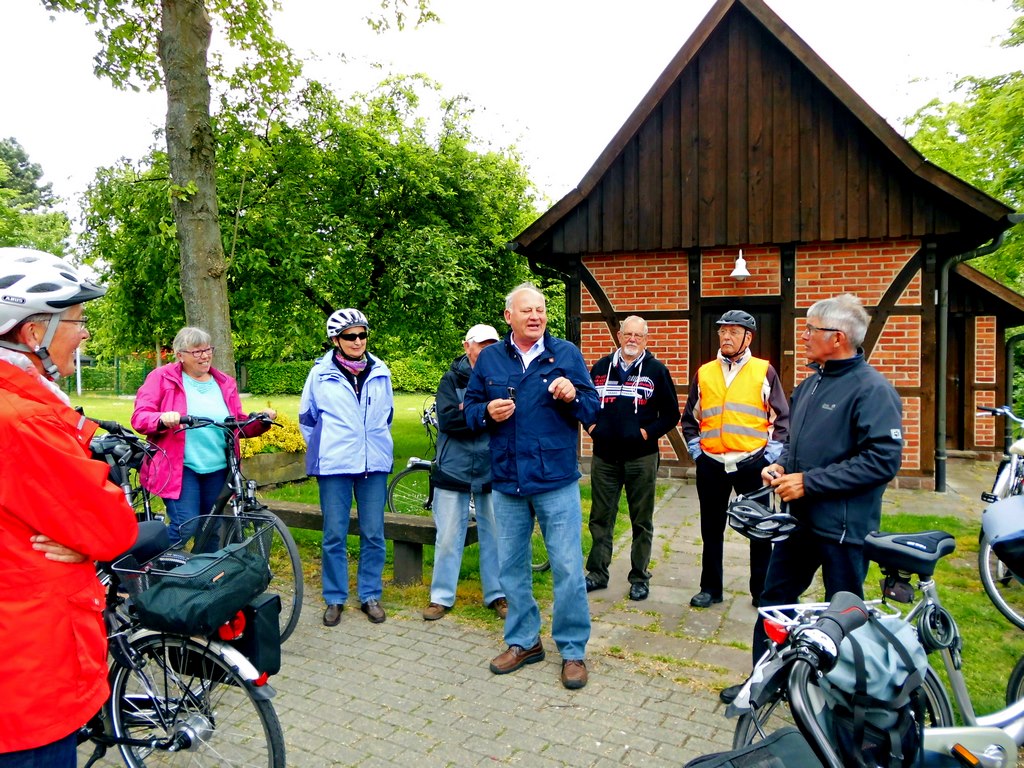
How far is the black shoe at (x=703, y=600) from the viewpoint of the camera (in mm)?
4887

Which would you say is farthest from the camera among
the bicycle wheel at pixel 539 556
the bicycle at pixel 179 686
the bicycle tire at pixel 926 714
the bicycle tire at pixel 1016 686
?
the bicycle wheel at pixel 539 556

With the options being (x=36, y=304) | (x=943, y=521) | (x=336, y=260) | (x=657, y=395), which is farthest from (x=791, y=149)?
(x=36, y=304)

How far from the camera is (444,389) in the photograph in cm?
475

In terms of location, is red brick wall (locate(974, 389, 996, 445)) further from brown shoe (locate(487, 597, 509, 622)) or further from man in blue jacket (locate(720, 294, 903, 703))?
man in blue jacket (locate(720, 294, 903, 703))

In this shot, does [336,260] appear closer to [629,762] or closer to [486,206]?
[486,206]

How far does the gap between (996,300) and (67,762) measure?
12.9m

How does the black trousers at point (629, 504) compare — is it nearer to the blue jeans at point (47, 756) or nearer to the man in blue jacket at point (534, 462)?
the man in blue jacket at point (534, 462)

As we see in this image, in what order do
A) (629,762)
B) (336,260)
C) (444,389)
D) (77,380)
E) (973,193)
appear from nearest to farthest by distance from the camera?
1. (629,762)
2. (444,389)
3. (973,193)
4. (336,260)
5. (77,380)

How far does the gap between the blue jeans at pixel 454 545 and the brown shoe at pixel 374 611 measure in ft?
1.11

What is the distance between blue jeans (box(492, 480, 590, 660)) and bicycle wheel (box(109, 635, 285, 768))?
1.55 meters

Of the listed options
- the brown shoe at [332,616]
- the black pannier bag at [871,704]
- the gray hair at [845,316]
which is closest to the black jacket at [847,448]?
the gray hair at [845,316]

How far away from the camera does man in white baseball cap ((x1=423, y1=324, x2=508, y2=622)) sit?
4.71 meters

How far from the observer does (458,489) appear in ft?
15.7

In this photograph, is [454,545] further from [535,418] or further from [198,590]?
[198,590]
